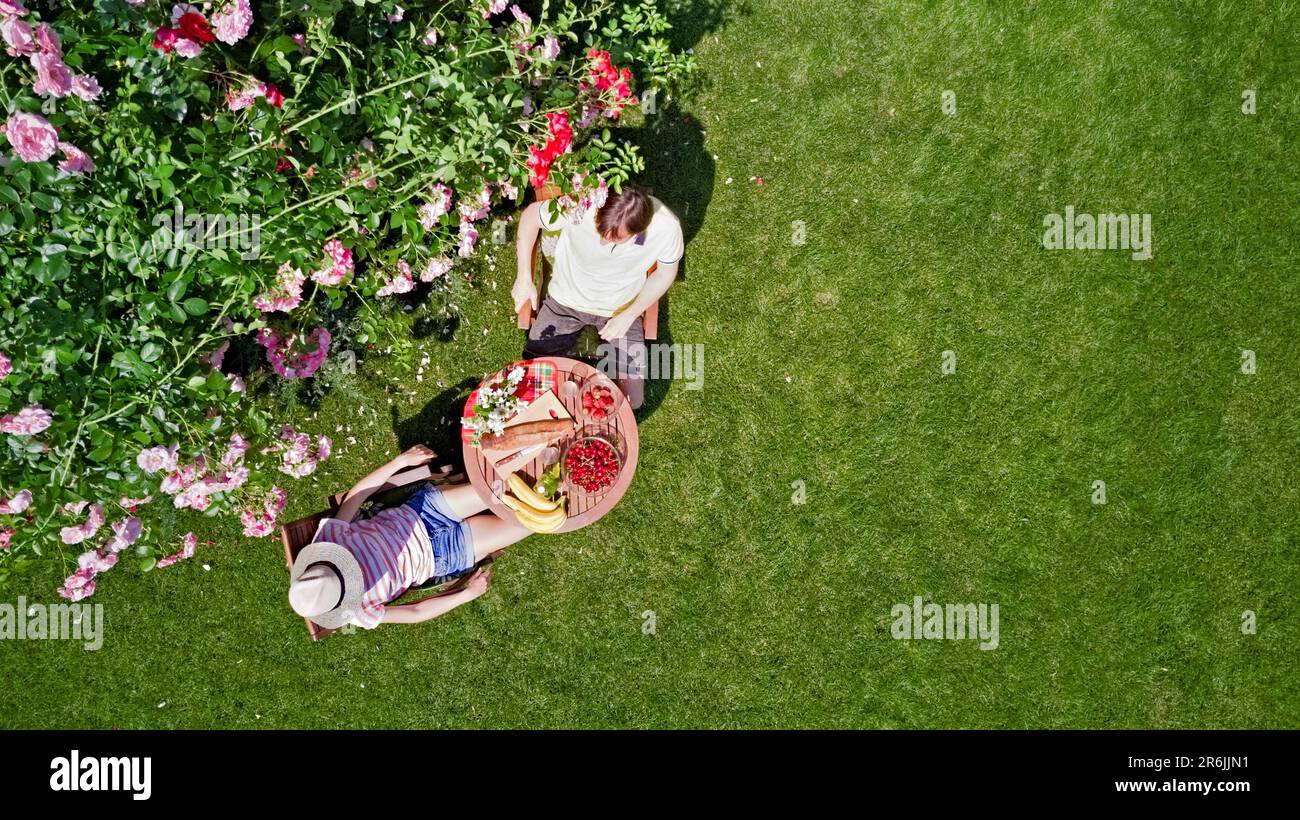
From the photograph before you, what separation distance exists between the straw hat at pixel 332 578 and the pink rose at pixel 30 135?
7.15ft

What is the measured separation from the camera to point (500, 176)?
4.23 metres

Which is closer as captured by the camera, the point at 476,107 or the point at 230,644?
the point at 476,107

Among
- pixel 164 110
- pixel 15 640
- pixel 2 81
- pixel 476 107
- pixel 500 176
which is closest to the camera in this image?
pixel 2 81

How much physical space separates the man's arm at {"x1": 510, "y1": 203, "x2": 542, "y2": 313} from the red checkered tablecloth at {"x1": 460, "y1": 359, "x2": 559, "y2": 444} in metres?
0.47

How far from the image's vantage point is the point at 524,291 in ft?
17.2

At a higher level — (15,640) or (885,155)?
(885,155)

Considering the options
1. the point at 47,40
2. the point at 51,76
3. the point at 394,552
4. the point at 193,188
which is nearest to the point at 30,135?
the point at 51,76

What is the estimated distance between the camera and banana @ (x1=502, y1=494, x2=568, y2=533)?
4.95m

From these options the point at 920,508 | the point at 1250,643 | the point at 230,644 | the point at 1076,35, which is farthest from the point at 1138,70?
the point at 230,644

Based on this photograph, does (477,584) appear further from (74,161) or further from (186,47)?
(186,47)

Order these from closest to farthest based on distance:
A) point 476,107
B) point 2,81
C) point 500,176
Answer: point 2,81, point 476,107, point 500,176
